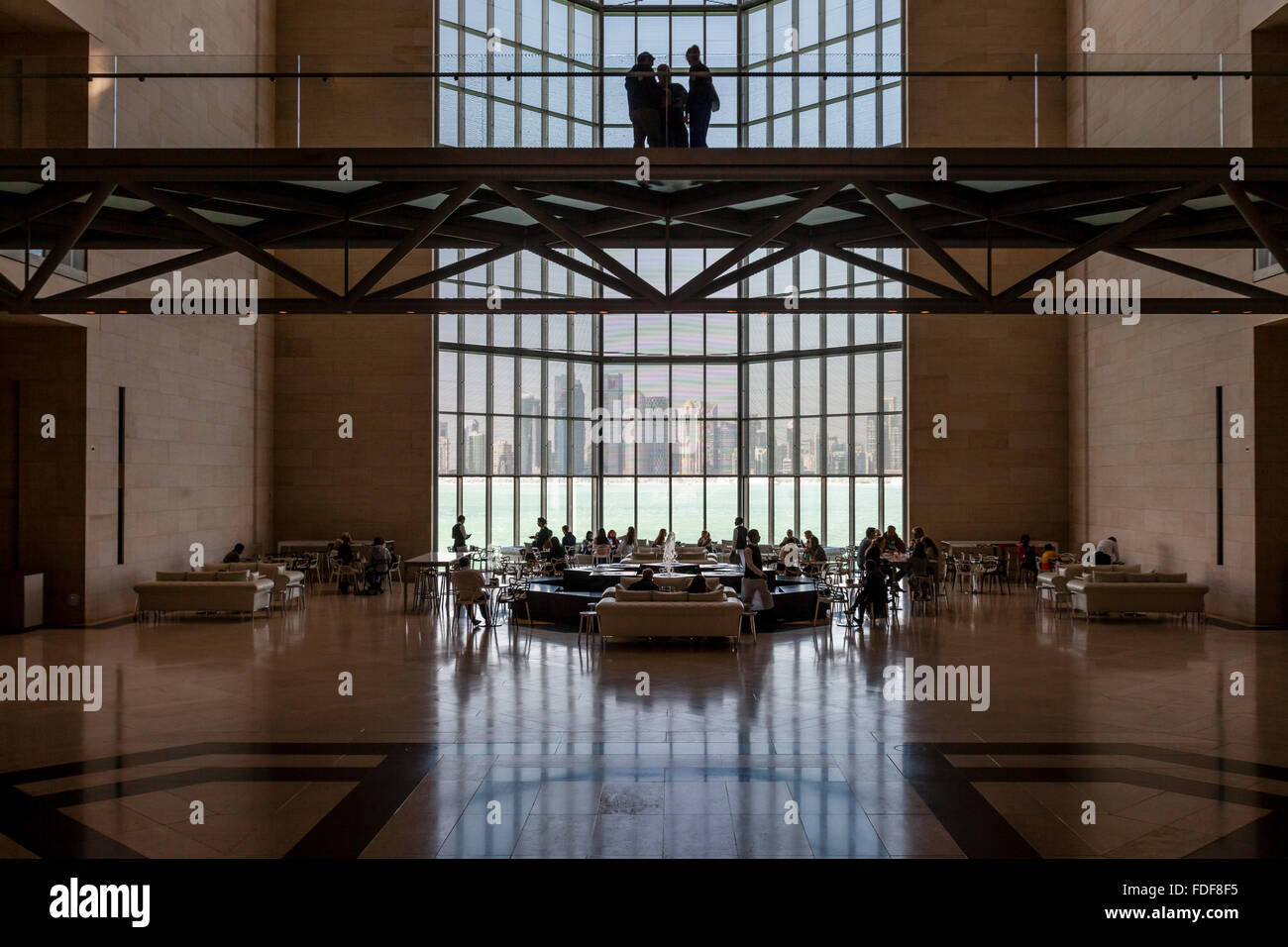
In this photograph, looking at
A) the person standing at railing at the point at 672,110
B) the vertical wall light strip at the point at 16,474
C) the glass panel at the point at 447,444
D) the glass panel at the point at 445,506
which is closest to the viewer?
the person standing at railing at the point at 672,110

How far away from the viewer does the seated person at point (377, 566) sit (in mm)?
20312

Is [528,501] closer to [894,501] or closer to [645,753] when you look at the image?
[894,501]

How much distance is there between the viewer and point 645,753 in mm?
8211

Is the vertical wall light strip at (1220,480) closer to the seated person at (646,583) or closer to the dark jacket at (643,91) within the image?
the seated person at (646,583)

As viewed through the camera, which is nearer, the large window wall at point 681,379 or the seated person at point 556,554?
the seated person at point 556,554

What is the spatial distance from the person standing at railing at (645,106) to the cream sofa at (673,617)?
6.66 m

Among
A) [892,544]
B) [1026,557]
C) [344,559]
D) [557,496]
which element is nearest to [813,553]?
[892,544]

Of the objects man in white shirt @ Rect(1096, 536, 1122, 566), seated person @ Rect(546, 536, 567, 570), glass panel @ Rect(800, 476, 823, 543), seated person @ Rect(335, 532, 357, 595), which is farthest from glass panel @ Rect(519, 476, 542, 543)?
man in white shirt @ Rect(1096, 536, 1122, 566)

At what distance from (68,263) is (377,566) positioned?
28.1ft

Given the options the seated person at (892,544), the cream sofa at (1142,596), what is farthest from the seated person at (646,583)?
the cream sofa at (1142,596)

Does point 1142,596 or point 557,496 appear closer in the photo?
point 1142,596

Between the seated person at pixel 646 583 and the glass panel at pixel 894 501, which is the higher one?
the glass panel at pixel 894 501

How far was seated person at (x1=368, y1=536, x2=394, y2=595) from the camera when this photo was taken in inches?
800

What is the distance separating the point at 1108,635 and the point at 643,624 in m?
7.47
